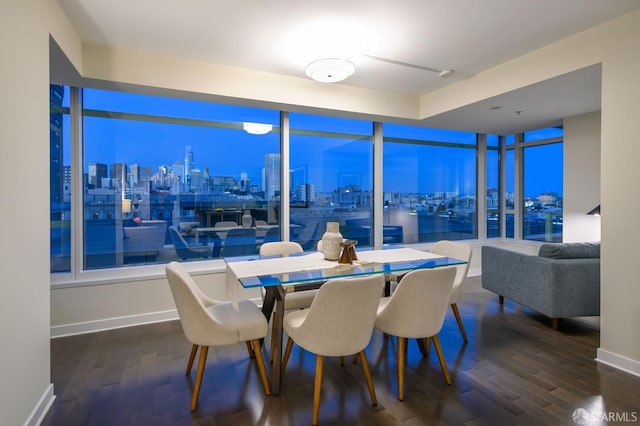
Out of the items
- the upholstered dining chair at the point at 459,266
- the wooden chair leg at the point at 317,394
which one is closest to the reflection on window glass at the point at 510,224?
the upholstered dining chair at the point at 459,266

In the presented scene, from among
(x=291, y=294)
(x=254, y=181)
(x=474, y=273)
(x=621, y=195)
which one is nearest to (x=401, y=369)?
(x=291, y=294)

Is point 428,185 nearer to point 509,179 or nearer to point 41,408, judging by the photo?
point 509,179

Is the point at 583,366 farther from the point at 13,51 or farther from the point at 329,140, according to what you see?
the point at 13,51

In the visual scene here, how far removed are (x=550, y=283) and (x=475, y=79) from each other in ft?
7.70

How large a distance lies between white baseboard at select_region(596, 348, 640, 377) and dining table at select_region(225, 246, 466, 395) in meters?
1.30

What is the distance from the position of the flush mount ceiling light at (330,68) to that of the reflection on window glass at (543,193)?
419 cm

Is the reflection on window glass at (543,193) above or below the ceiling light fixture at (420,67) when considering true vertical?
below

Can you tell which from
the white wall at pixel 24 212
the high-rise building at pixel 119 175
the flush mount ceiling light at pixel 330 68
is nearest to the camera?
the white wall at pixel 24 212

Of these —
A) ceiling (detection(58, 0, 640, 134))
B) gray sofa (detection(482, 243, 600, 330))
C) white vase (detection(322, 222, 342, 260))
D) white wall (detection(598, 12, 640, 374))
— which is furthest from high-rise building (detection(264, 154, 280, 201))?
white wall (detection(598, 12, 640, 374))

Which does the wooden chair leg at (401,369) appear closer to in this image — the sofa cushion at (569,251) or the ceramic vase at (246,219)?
the sofa cushion at (569,251)

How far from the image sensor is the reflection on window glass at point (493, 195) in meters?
6.19

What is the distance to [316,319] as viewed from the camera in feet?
6.27

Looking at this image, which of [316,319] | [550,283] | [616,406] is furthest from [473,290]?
[316,319]

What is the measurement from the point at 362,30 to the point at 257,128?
204cm
